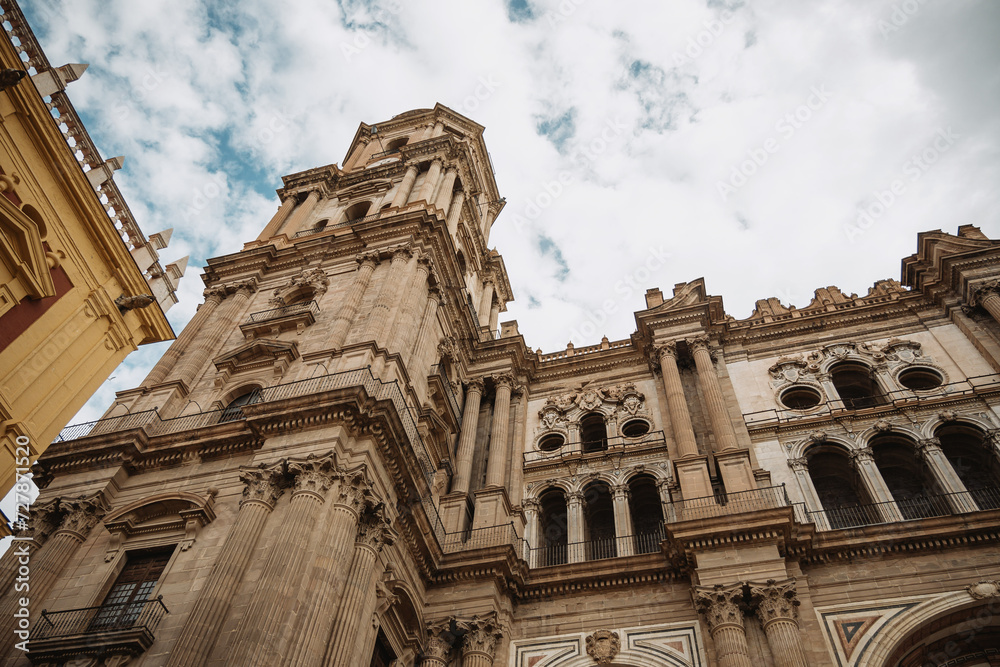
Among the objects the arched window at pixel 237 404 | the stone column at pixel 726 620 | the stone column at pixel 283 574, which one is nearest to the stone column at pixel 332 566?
the stone column at pixel 283 574

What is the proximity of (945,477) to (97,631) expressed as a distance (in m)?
21.3

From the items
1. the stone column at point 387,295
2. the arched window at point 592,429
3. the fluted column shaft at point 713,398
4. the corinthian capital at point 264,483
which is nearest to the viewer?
the corinthian capital at point 264,483

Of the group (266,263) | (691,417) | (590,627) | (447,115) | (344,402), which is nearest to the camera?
(344,402)

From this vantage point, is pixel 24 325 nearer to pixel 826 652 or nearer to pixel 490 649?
pixel 490 649

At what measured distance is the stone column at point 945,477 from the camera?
20.5 meters

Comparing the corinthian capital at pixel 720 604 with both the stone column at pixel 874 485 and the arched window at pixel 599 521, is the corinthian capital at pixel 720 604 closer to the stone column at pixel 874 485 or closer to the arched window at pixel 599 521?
the arched window at pixel 599 521

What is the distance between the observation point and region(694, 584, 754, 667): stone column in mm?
Answer: 17095

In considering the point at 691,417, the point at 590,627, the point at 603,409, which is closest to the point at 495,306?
the point at 603,409

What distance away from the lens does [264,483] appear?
57.5 feet

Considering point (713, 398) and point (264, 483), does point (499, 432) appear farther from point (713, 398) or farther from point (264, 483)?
point (264, 483)

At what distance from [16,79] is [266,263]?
18.9 meters

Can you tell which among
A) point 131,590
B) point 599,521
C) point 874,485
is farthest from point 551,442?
point 131,590

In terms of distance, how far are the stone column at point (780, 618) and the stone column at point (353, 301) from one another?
1346 cm

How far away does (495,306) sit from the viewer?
136ft
